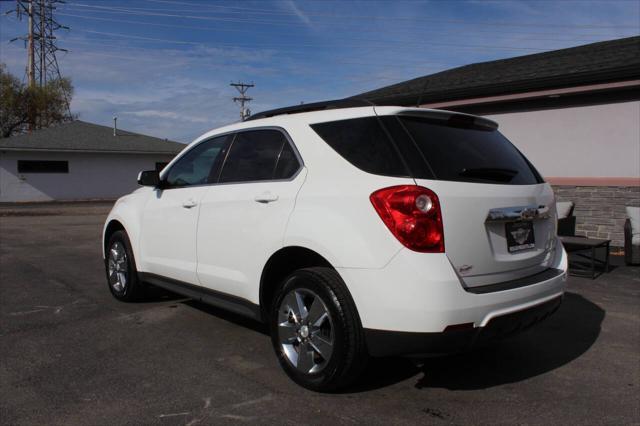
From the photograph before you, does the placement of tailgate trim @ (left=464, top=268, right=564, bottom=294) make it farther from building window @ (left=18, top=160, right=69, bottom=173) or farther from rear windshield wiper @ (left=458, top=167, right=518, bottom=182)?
building window @ (left=18, top=160, right=69, bottom=173)

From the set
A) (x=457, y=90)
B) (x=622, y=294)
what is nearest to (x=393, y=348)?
(x=622, y=294)

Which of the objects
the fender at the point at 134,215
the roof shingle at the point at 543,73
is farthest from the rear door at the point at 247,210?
the roof shingle at the point at 543,73

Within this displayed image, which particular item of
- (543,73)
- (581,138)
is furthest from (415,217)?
(543,73)

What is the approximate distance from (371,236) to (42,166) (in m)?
30.5

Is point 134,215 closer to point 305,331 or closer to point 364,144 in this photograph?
point 305,331

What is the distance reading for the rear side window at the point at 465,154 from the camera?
127 inches

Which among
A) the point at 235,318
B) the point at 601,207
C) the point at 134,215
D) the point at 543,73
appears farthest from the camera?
the point at 543,73

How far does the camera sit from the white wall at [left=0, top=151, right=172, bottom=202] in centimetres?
2823

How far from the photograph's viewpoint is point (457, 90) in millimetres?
11523

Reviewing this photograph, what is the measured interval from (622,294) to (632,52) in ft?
19.8

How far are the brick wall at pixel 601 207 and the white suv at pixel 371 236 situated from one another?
22.2 feet

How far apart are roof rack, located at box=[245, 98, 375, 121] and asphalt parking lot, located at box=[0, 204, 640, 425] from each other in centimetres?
189

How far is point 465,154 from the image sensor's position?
3.42 meters

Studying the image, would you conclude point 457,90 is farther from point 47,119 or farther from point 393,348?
point 47,119
